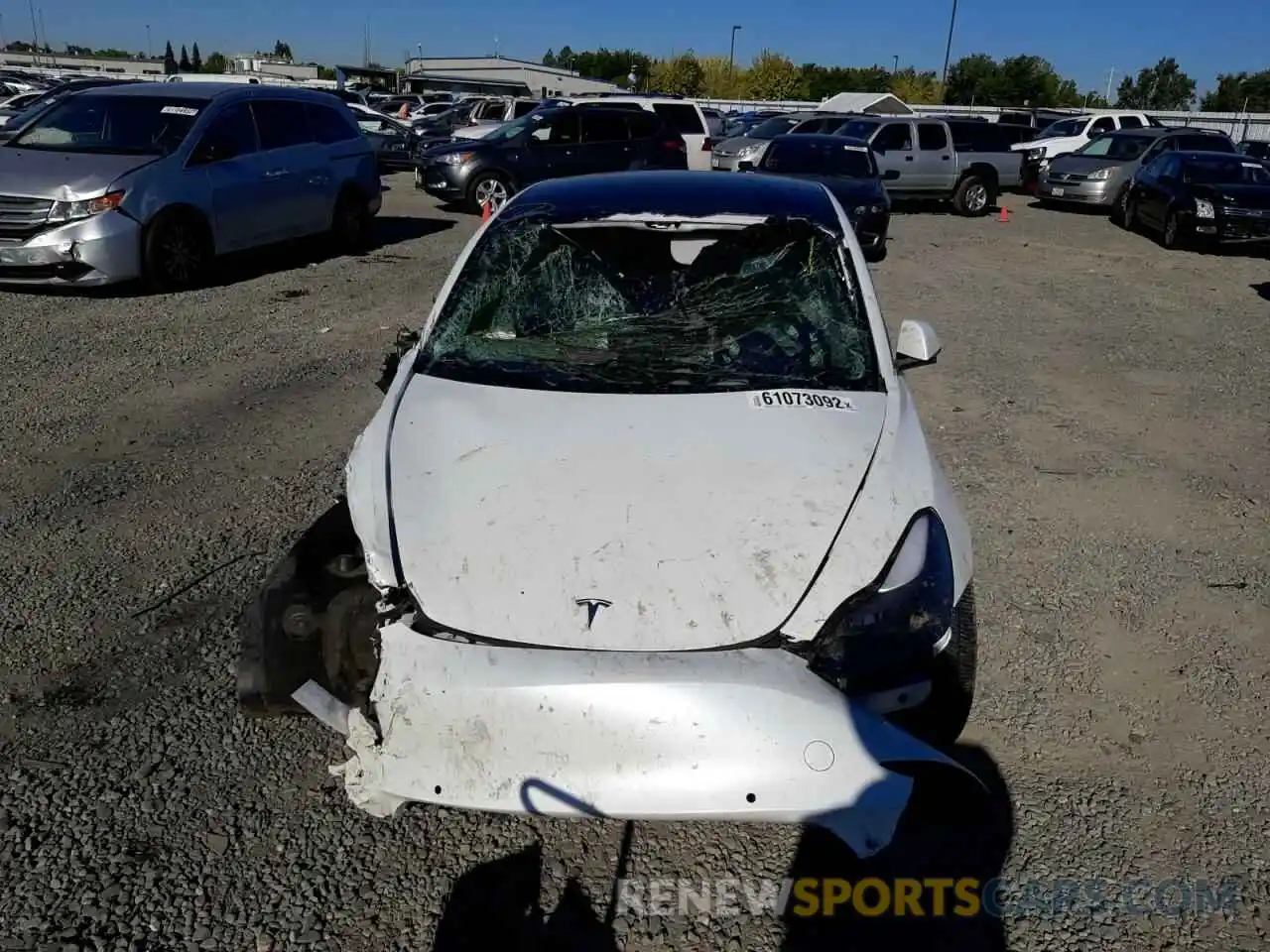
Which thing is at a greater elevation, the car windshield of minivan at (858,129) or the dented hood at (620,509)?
the car windshield of minivan at (858,129)

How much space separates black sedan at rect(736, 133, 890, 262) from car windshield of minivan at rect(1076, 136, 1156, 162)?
815cm

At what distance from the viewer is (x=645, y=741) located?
2164mm

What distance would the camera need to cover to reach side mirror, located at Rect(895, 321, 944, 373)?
3590 millimetres

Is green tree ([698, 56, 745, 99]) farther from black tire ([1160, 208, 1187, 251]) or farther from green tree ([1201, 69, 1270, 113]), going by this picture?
black tire ([1160, 208, 1187, 251])

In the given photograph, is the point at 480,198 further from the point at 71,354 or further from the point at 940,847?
the point at 940,847

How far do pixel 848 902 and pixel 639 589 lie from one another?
3.18 ft

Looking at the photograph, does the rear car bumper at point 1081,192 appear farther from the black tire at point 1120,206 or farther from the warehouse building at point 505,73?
the warehouse building at point 505,73

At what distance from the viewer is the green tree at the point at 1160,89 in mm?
81875

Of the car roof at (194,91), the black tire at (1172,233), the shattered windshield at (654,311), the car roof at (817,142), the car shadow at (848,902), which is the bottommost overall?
the car shadow at (848,902)

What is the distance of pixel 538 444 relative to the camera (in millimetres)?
2836

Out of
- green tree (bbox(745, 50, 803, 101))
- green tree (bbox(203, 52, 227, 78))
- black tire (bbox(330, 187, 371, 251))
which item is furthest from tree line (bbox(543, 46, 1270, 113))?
black tire (bbox(330, 187, 371, 251))

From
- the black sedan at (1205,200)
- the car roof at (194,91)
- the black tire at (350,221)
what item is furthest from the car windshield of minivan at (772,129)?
the car roof at (194,91)

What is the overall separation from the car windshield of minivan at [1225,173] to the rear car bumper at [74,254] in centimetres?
1407

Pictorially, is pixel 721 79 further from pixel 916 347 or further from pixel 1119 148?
pixel 916 347
